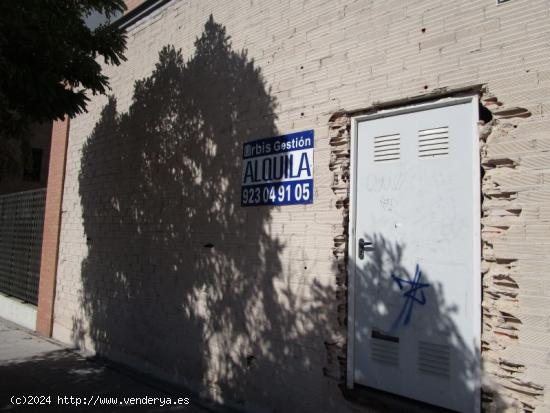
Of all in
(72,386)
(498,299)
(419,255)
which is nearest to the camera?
(498,299)

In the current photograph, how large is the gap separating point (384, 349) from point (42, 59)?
14.1 ft

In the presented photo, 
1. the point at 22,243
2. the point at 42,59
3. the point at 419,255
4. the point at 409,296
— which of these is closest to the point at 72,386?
the point at 42,59

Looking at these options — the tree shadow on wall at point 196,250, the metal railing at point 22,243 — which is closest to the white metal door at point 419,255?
the tree shadow on wall at point 196,250

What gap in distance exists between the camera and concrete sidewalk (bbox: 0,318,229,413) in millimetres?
4906

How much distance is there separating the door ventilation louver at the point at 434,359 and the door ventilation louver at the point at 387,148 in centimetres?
146

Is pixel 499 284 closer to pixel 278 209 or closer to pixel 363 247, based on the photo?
pixel 363 247

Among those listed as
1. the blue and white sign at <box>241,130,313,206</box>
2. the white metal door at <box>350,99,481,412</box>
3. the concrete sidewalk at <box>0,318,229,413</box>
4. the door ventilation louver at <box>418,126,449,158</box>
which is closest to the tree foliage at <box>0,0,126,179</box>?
the blue and white sign at <box>241,130,313,206</box>

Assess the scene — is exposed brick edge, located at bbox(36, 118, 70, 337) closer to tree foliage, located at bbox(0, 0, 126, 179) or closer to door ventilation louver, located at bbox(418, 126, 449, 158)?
tree foliage, located at bbox(0, 0, 126, 179)

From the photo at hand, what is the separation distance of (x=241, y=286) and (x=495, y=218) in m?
2.62

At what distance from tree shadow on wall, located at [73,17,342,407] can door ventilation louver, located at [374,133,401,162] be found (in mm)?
1238

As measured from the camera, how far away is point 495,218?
3219mm

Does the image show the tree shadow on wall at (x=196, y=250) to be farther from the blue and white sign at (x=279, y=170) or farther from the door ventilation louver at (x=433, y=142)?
the door ventilation louver at (x=433, y=142)

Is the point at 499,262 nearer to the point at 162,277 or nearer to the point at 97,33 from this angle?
the point at 162,277

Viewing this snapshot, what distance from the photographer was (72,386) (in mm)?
5574
